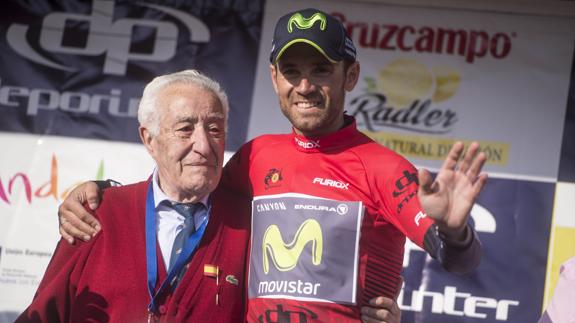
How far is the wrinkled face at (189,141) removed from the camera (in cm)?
320

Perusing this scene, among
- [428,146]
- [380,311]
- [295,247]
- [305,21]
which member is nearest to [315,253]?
[295,247]

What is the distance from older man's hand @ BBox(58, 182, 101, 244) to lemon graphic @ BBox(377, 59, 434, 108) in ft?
6.78

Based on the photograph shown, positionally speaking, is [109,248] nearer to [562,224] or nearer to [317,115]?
[317,115]

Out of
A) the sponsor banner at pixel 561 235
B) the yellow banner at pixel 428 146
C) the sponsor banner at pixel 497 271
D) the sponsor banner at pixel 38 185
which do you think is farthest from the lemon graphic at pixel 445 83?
the sponsor banner at pixel 38 185

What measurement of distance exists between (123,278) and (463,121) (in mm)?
2319

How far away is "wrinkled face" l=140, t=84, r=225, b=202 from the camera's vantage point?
10.5 feet

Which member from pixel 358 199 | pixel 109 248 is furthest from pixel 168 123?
pixel 358 199

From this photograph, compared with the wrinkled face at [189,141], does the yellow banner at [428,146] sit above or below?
above

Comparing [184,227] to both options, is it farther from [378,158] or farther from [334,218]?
[378,158]

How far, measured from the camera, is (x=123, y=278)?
3156mm

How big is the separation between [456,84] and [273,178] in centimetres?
198

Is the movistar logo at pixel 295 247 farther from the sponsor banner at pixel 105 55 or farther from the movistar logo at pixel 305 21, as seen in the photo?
the sponsor banner at pixel 105 55

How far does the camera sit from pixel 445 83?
4926 millimetres

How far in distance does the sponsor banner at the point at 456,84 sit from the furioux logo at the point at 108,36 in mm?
479
